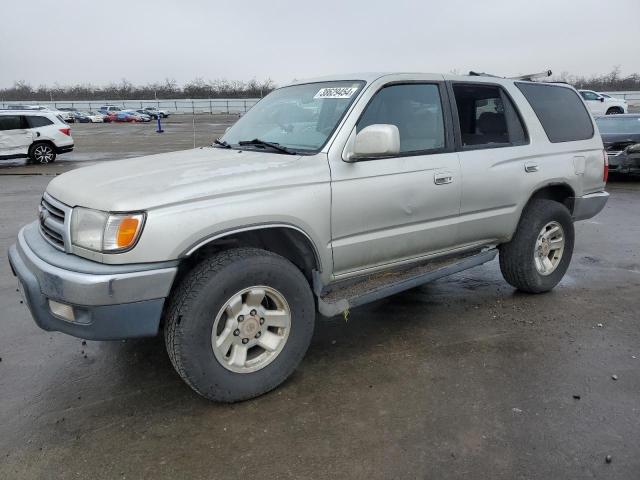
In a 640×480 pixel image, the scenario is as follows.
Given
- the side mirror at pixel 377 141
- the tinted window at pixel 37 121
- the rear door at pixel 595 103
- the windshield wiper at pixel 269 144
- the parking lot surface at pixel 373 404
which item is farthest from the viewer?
the rear door at pixel 595 103

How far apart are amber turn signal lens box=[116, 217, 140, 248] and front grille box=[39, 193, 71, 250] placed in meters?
0.40

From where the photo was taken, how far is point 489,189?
4008 millimetres

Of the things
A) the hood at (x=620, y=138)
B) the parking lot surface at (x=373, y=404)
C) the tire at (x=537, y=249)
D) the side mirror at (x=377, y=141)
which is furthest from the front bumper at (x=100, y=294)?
the hood at (x=620, y=138)

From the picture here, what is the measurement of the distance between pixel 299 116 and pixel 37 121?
50.0ft

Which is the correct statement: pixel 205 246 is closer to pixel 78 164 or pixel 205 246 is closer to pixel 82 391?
pixel 82 391

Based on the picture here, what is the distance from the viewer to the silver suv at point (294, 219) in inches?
103

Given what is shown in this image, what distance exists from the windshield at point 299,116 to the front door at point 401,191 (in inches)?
8.1

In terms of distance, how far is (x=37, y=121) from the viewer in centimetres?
1605

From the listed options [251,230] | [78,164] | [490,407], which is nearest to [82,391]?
[251,230]

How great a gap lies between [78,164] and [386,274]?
590 inches

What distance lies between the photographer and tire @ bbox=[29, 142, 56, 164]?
1593 centimetres

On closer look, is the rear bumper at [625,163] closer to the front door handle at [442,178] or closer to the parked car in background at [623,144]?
Answer: the parked car in background at [623,144]

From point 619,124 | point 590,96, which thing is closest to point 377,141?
point 619,124

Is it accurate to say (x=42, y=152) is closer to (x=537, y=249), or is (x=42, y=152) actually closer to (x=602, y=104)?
(x=537, y=249)
